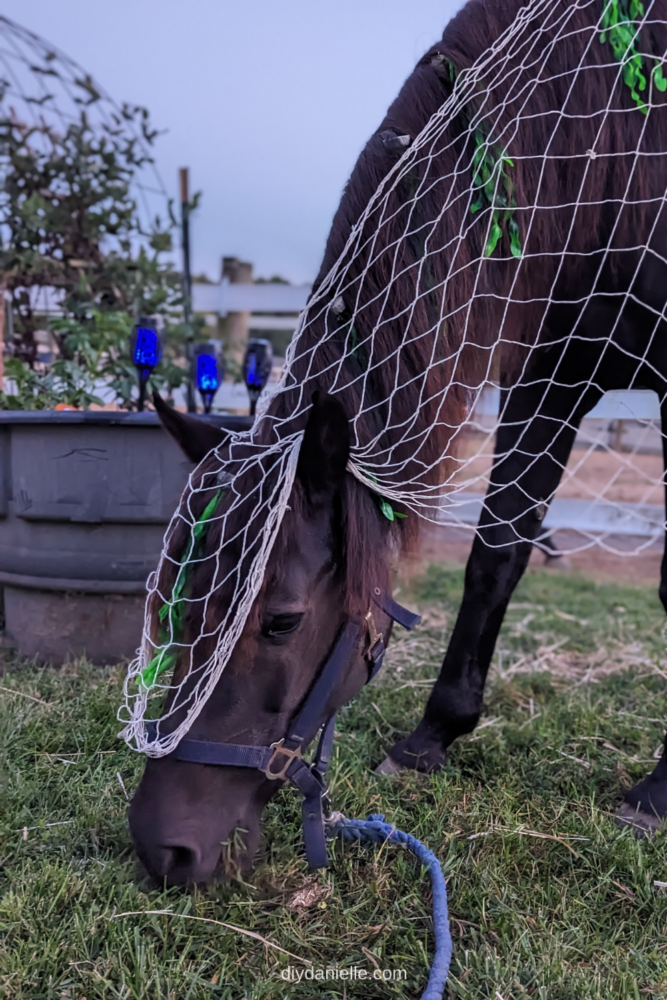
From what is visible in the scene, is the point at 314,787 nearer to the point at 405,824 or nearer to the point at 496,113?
the point at 405,824

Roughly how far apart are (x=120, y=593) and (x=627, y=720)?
150cm

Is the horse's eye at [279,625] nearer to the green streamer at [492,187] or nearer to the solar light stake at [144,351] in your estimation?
the green streamer at [492,187]

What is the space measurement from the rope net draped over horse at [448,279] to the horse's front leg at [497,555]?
9.3 inches

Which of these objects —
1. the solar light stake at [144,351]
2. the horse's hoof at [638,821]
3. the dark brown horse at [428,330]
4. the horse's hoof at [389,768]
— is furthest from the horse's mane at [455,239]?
the solar light stake at [144,351]

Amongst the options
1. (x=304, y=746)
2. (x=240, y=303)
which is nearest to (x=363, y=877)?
(x=304, y=746)

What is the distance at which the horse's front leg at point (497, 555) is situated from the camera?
1736 mm

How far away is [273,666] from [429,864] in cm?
48

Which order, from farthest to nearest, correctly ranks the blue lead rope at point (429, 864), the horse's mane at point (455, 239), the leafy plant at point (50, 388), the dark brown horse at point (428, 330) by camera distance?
1. the leafy plant at point (50, 388)
2. the horse's mane at point (455, 239)
3. the dark brown horse at point (428, 330)
4. the blue lead rope at point (429, 864)

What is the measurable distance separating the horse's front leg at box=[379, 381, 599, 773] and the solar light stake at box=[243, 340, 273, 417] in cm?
92

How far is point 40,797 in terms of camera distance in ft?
4.64

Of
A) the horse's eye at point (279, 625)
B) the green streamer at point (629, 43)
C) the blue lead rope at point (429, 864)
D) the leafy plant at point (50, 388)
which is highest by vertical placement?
the green streamer at point (629, 43)

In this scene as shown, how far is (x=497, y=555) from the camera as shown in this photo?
182 cm

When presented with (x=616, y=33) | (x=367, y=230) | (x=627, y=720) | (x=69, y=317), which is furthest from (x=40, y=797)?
(x=69, y=317)

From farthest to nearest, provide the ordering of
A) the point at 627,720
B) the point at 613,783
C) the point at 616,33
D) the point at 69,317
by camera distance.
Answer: the point at 69,317, the point at 627,720, the point at 613,783, the point at 616,33
